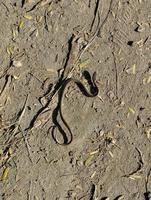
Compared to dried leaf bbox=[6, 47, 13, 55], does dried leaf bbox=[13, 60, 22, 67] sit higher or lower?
lower

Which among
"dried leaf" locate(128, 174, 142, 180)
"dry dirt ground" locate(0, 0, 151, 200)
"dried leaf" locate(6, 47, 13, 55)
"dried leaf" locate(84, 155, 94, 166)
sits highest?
"dried leaf" locate(6, 47, 13, 55)

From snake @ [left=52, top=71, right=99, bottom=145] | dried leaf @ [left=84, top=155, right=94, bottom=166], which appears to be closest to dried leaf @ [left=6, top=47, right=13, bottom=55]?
snake @ [left=52, top=71, right=99, bottom=145]

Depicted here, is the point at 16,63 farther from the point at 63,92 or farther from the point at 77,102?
the point at 77,102

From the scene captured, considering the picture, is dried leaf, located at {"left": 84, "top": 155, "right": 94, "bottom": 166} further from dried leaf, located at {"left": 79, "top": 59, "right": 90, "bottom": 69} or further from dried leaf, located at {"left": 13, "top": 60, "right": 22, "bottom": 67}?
dried leaf, located at {"left": 13, "top": 60, "right": 22, "bottom": 67}

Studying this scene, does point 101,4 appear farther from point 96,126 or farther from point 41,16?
point 96,126

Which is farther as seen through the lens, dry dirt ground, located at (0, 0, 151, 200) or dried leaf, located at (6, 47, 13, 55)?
dried leaf, located at (6, 47, 13, 55)

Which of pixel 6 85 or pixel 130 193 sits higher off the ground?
pixel 6 85

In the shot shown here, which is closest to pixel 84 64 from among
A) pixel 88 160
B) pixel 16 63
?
pixel 16 63

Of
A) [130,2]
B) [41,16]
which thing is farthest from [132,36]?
[41,16]
